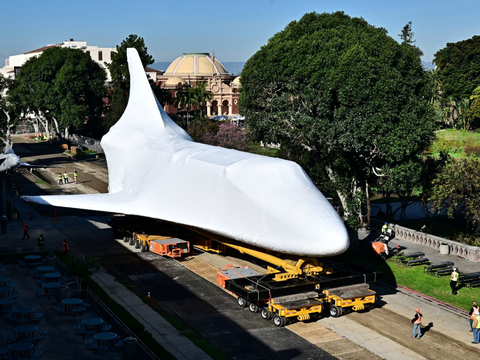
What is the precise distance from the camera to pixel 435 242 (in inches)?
1543

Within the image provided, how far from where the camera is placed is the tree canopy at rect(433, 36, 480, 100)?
379ft

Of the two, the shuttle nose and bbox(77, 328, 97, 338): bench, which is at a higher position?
the shuttle nose

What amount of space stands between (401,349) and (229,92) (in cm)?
13960

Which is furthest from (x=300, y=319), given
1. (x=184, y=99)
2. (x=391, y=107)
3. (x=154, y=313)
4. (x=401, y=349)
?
(x=184, y=99)

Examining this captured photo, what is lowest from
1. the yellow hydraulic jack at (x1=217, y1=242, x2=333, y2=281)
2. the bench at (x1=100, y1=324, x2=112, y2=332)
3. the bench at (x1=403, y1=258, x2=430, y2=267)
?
the bench at (x1=403, y1=258, x2=430, y2=267)

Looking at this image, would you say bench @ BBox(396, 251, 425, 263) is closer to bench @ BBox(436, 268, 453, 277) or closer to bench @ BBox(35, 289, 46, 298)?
bench @ BBox(436, 268, 453, 277)

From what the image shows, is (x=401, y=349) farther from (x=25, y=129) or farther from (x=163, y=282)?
(x=25, y=129)

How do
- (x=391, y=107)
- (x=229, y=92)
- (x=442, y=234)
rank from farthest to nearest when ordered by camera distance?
(x=229, y=92)
(x=442, y=234)
(x=391, y=107)

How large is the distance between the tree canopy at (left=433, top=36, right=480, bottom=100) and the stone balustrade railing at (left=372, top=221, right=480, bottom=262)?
80604mm

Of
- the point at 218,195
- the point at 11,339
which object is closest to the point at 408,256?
the point at 218,195

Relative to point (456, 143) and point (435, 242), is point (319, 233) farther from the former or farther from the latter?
point (456, 143)

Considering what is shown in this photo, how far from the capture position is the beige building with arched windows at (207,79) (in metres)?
159

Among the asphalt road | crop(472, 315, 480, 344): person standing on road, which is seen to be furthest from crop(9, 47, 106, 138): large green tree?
crop(472, 315, 480, 344): person standing on road

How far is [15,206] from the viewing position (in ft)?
173
